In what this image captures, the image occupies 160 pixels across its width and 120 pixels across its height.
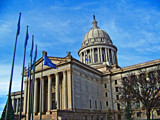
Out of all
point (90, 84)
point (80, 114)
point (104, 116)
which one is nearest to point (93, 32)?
point (90, 84)

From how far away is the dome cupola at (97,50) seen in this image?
69.7m

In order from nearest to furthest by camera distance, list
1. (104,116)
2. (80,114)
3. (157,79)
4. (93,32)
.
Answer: (157,79) < (80,114) < (104,116) < (93,32)

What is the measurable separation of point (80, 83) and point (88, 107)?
6964 mm

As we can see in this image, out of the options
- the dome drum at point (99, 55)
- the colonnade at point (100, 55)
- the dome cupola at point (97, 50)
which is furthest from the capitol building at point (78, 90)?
the dome cupola at point (97, 50)

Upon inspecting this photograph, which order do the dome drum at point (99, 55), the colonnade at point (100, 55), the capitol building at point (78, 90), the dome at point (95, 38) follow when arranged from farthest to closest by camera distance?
the dome at point (95, 38) < the colonnade at point (100, 55) < the dome drum at point (99, 55) < the capitol building at point (78, 90)

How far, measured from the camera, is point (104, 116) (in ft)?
168

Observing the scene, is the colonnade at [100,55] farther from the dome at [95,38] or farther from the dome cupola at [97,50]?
the dome at [95,38]

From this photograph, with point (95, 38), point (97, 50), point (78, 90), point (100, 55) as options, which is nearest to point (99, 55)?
point (100, 55)

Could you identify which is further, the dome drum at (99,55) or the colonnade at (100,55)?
the colonnade at (100,55)

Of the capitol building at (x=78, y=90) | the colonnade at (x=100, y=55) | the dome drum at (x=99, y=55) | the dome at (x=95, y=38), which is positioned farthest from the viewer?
the dome at (x=95, y=38)

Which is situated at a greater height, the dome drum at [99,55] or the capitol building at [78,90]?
the dome drum at [99,55]

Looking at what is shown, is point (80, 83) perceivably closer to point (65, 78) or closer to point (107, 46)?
point (65, 78)

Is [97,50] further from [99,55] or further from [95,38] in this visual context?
[95,38]

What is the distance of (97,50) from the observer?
233 ft
